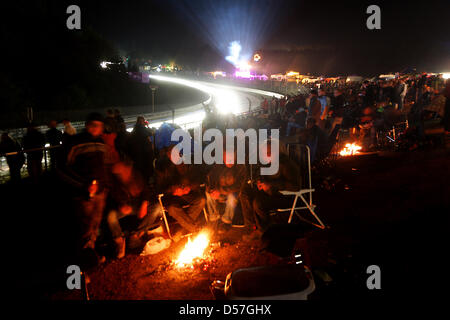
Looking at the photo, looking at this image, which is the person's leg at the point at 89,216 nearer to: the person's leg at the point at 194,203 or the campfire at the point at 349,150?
the person's leg at the point at 194,203

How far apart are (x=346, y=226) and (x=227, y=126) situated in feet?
19.7

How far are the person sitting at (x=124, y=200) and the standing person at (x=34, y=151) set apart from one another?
3407 millimetres

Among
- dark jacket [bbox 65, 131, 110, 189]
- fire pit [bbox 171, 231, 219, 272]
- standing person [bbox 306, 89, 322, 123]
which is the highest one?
standing person [bbox 306, 89, 322, 123]

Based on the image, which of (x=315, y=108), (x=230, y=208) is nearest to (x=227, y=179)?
(x=230, y=208)

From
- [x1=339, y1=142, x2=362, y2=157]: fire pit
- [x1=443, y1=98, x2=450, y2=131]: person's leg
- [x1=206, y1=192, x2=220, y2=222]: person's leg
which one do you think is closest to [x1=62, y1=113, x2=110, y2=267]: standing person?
[x1=206, y1=192, x2=220, y2=222]: person's leg

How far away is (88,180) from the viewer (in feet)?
14.0

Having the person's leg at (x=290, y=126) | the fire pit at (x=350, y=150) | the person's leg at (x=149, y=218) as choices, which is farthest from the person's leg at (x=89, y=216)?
the person's leg at (x=290, y=126)

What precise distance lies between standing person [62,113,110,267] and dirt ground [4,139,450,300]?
0.46 meters

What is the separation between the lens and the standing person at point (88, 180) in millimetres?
4230

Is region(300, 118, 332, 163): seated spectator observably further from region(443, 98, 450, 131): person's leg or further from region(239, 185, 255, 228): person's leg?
region(443, 98, 450, 131): person's leg

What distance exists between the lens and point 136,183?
4.85 metres

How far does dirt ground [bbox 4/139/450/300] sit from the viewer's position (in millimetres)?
3951

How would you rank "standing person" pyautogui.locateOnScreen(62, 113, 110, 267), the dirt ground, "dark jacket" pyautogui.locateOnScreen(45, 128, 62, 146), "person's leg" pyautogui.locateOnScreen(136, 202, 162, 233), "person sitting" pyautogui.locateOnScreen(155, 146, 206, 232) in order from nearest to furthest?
the dirt ground
"standing person" pyautogui.locateOnScreen(62, 113, 110, 267)
"person's leg" pyautogui.locateOnScreen(136, 202, 162, 233)
"person sitting" pyautogui.locateOnScreen(155, 146, 206, 232)
"dark jacket" pyautogui.locateOnScreen(45, 128, 62, 146)
